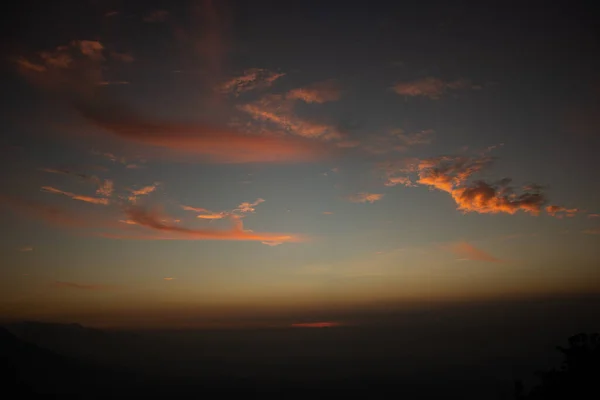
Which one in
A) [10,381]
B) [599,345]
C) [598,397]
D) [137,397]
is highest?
[599,345]

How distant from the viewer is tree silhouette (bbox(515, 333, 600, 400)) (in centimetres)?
2206

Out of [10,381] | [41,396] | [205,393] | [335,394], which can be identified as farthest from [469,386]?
[10,381]

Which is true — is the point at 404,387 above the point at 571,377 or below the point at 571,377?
below

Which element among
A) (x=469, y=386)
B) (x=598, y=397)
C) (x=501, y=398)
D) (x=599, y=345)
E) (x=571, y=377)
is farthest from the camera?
(x=469, y=386)

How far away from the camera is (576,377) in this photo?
75.6 feet

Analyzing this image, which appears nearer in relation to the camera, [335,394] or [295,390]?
[335,394]

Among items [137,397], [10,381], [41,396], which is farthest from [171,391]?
[10,381]

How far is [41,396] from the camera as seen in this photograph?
640ft

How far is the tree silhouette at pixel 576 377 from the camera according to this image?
2206 centimetres

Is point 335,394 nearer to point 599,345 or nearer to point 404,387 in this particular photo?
point 404,387

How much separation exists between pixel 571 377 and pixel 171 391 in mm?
227580

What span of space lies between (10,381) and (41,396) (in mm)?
19194

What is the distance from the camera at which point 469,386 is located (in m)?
177

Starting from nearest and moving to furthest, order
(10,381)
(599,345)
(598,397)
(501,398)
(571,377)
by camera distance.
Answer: (598,397) < (571,377) < (599,345) < (501,398) < (10,381)
